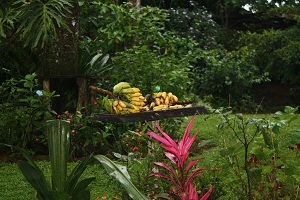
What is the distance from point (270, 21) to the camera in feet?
53.8

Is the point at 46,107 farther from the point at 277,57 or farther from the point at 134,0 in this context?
the point at 277,57

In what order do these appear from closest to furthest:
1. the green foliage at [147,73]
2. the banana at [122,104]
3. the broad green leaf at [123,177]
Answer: the broad green leaf at [123,177]
the banana at [122,104]
the green foliage at [147,73]

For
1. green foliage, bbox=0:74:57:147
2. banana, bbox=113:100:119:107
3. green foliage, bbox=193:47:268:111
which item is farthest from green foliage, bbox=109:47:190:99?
green foliage, bbox=193:47:268:111

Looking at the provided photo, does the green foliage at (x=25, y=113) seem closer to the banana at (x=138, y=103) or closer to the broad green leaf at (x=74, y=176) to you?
the banana at (x=138, y=103)

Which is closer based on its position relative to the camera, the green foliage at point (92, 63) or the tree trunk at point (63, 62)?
the tree trunk at point (63, 62)

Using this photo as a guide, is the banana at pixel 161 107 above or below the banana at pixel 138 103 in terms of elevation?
below

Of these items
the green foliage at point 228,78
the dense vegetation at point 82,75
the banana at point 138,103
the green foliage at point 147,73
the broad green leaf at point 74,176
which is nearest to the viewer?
the broad green leaf at point 74,176

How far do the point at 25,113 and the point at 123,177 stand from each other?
13.0 feet

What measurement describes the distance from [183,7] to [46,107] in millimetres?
10310

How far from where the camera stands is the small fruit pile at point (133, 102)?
3.97 metres

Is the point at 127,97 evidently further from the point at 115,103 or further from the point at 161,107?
the point at 161,107

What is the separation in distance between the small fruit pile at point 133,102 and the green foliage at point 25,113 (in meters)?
2.42

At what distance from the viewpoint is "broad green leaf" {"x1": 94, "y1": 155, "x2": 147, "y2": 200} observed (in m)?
3.00

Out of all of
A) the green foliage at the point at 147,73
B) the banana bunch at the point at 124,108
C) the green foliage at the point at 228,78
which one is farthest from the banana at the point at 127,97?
the green foliage at the point at 228,78
